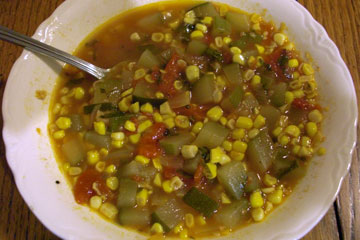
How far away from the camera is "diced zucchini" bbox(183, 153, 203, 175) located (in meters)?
2.70

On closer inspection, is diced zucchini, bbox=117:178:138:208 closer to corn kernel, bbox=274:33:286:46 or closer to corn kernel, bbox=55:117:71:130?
corn kernel, bbox=55:117:71:130

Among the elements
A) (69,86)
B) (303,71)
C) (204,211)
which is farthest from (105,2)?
(204,211)

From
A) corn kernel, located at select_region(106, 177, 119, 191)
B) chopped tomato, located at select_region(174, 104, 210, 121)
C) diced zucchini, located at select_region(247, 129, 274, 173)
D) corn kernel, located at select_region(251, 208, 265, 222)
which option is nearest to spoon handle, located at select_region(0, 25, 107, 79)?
chopped tomato, located at select_region(174, 104, 210, 121)

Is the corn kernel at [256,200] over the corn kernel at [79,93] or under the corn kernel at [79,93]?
under

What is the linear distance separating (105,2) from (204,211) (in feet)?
6.88

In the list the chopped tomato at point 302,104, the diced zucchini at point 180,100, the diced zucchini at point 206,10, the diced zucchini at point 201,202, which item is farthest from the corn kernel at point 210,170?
the diced zucchini at point 206,10

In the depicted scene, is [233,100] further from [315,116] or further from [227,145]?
[315,116]

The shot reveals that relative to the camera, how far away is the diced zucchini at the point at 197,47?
3.20 metres

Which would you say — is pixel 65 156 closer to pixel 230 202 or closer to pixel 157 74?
pixel 157 74

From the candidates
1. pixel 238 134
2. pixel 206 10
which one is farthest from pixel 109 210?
pixel 206 10

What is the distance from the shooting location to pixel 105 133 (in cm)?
291

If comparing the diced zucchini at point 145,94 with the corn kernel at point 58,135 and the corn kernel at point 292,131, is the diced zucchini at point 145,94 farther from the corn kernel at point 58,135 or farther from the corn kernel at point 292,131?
the corn kernel at point 292,131

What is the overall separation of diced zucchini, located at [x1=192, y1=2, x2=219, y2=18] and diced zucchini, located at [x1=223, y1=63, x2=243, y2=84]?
25.4 inches

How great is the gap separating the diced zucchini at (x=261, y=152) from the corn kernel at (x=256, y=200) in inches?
7.7
